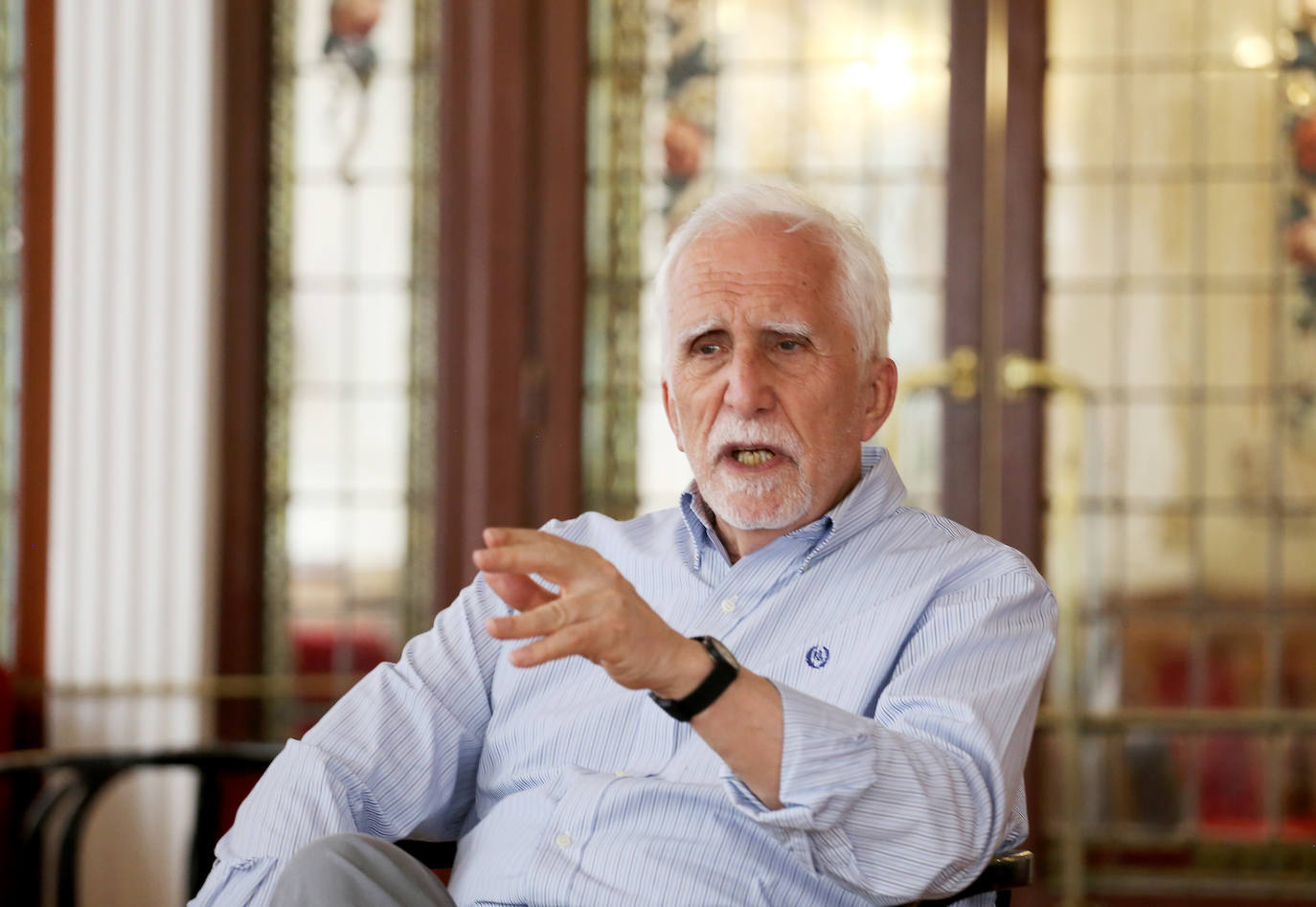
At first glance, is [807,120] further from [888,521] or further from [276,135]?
[888,521]

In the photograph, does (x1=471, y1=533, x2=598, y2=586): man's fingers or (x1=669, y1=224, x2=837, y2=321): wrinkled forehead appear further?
(x1=669, y1=224, x2=837, y2=321): wrinkled forehead

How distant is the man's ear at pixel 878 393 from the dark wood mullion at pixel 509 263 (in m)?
1.92

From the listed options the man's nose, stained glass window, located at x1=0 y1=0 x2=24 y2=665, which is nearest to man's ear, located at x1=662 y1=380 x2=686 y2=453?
the man's nose

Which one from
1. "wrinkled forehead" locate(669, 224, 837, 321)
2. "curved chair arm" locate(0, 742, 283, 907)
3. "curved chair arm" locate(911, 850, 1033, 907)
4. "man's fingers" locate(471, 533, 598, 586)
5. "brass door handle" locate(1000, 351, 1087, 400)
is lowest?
"curved chair arm" locate(0, 742, 283, 907)

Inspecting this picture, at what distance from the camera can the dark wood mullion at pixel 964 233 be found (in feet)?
12.0

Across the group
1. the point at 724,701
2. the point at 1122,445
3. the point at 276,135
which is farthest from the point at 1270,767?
the point at 276,135

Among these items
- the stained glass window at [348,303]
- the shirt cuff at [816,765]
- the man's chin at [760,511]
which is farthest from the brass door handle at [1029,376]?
the shirt cuff at [816,765]

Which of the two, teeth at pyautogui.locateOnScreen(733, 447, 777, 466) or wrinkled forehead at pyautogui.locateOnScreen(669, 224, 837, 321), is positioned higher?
wrinkled forehead at pyautogui.locateOnScreen(669, 224, 837, 321)

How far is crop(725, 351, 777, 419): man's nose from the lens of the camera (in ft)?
5.90

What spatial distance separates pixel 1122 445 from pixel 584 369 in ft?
4.67

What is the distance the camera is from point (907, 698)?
60.9 inches

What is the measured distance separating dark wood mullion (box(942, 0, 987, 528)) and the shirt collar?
180 cm

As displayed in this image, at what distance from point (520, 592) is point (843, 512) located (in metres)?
0.56

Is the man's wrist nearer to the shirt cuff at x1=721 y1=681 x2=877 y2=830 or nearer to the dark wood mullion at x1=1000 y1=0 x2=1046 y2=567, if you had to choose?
the shirt cuff at x1=721 y1=681 x2=877 y2=830
